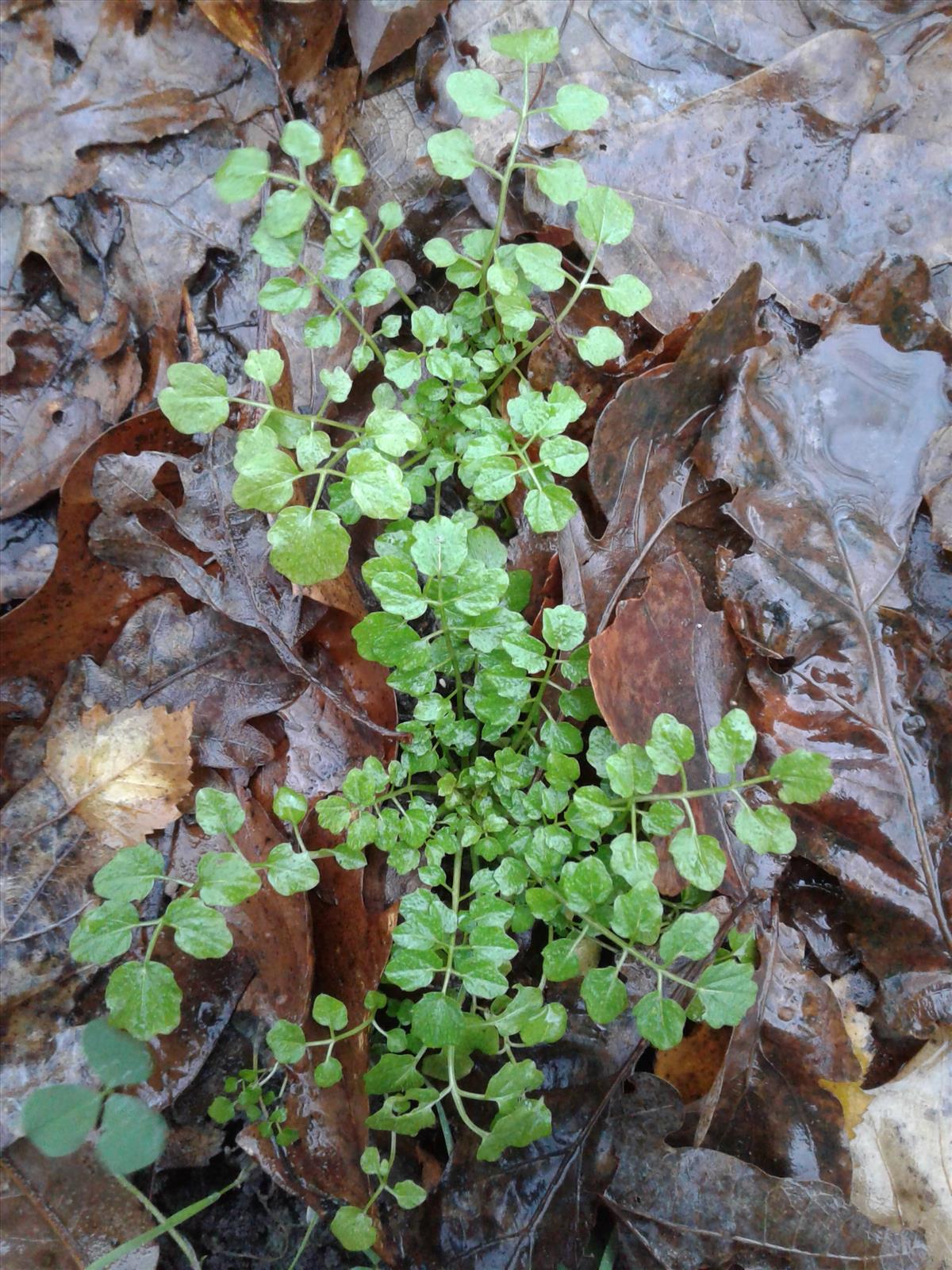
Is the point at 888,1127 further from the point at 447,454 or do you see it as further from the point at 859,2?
the point at 859,2

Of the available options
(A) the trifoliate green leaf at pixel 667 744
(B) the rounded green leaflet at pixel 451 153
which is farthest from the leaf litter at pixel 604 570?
(B) the rounded green leaflet at pixel 451 153

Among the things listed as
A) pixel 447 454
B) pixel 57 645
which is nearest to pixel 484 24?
pixel 447 454

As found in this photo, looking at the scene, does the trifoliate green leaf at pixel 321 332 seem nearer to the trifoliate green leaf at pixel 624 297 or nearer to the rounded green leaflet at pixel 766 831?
the trifoliate green leaf at pixel 624 297

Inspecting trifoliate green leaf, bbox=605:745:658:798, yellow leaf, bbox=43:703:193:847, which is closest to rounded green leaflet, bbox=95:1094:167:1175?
yellow leaf, bbox=43:703:193:847

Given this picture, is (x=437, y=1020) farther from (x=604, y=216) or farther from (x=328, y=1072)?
(x=604, y=216)

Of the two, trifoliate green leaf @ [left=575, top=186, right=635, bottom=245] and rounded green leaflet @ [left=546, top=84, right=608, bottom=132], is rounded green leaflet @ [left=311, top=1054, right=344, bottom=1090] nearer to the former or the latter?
trifoliate green leaf @ [left=575, top=186, right=635, bottom=245]

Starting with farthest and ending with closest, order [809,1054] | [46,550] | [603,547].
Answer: [46,550] → [603,547] → [809,1054]
